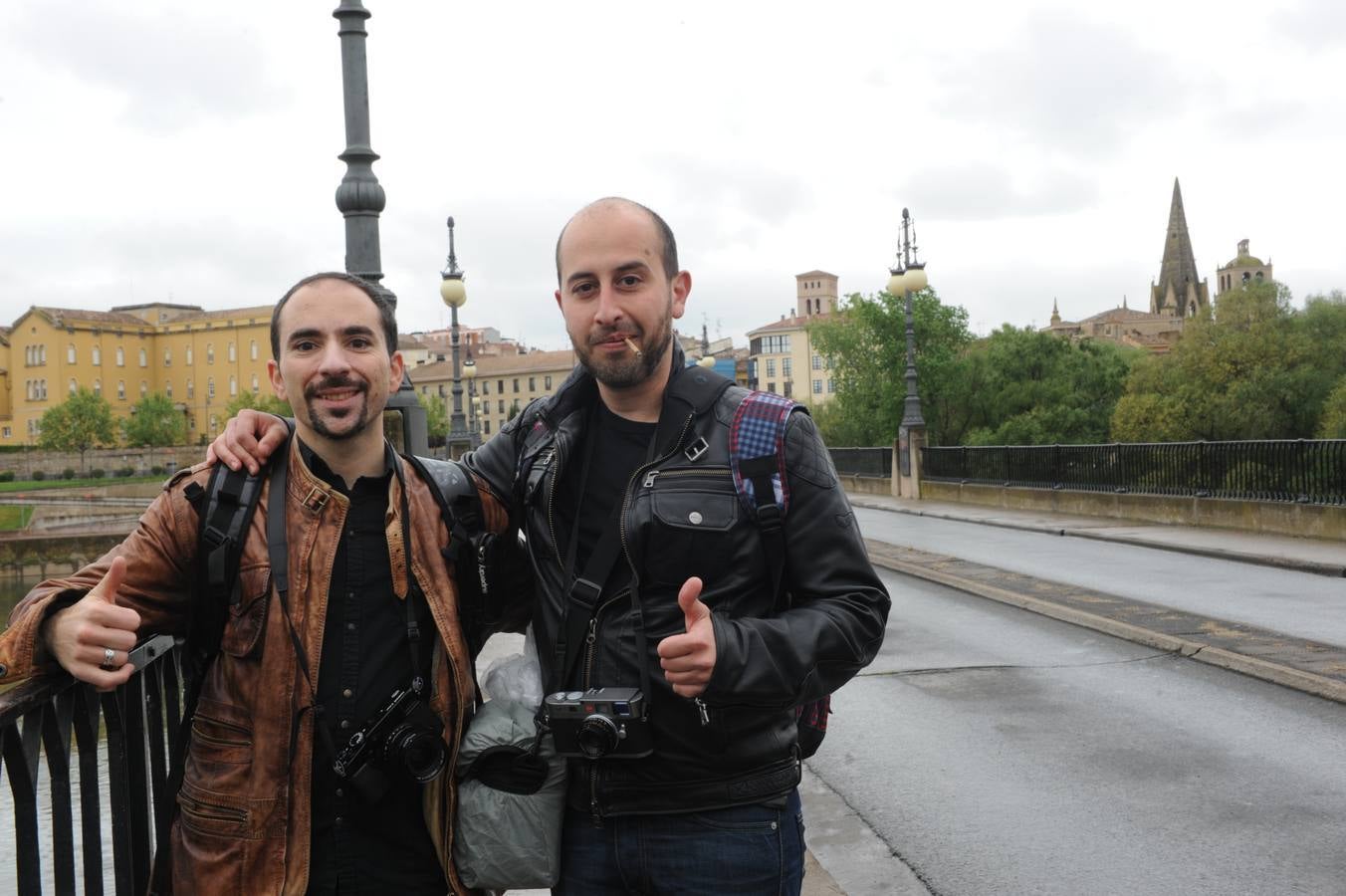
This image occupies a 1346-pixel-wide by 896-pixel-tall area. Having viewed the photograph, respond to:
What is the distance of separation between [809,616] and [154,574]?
1.38m

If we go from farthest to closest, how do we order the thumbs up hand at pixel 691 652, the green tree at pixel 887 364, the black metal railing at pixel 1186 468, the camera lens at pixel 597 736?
1. the green tree at pixel 887 364
2. the black metal railing at pixel 1186 468
3. the camera lens at pixel 597 736
4. the thumbs up hand at pixel 691 652

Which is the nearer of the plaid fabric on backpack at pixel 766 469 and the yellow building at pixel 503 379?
the plaid fabric on backpack at pixel 766 469

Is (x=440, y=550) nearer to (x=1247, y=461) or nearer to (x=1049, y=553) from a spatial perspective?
(x=1049, y=553)

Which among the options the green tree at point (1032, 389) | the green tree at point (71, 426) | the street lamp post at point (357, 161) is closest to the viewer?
the street lamp post at point (357, 161)

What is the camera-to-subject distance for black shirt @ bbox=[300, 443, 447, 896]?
2506 millimetres

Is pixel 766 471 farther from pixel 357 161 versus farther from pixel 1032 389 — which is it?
pixel 1032 389

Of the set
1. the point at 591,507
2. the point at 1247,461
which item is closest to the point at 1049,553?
the point at 1247,461

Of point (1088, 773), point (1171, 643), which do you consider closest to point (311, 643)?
point (1088, 773)

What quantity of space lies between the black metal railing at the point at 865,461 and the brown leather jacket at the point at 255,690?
31.0 metres

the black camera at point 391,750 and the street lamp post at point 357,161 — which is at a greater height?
the street lamp post at point 357,161

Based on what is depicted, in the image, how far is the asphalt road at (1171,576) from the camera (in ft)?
33.7

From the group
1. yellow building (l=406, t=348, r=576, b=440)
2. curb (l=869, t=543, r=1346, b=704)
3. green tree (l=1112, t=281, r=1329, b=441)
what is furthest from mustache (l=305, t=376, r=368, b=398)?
yellow building (l=406, t=348, r=576, b=440)

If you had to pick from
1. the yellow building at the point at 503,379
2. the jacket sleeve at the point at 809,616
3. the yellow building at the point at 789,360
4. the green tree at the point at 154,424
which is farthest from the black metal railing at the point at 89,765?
the yellow building at the point at 503,379

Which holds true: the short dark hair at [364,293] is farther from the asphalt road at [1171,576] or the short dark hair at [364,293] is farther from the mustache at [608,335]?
the asphalt road at [1171,576]
